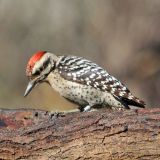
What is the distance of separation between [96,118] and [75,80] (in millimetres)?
1411

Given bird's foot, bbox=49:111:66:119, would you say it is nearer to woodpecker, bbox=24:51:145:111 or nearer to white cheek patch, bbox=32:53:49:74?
woodpecker, bbox=24:51:145:111

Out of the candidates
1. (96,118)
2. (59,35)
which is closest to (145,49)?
(59,35)

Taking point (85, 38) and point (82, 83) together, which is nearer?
point (82, 83)

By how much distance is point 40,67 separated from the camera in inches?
346

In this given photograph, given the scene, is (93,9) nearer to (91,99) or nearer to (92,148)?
(91,99)

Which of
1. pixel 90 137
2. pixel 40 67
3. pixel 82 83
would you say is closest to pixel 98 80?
pixel 82 83

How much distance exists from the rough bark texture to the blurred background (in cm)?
876

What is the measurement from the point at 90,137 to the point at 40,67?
1.74 metres

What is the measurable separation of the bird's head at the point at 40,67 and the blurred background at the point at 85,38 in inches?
285

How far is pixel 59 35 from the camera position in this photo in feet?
60.5

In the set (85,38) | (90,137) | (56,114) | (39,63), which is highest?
(85,38)

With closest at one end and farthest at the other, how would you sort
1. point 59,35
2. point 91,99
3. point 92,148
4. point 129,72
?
1. point 92,148
2. point 91,99
3. point 129,72
4. point 59,35

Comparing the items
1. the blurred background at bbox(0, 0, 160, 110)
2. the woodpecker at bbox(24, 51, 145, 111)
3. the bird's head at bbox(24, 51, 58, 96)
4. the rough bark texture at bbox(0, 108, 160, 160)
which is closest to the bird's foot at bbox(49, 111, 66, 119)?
the rough bark texture at bbox(0, 108, 160, 160)

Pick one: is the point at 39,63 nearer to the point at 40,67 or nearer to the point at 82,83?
the point at 40,67
